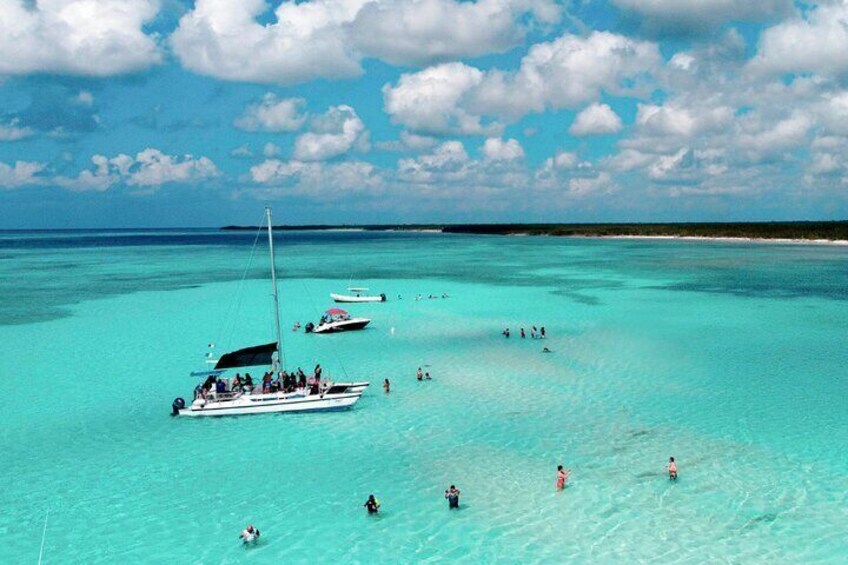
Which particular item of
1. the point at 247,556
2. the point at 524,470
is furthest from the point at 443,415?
the point at 247,556

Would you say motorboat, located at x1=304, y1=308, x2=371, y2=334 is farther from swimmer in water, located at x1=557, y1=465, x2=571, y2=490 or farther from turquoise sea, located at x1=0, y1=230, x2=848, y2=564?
swimmer in water, located at x1=557, y1=465, x2=571, y2=490

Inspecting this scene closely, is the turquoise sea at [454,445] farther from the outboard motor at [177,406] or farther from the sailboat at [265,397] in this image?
the outboard motor at [177,406]

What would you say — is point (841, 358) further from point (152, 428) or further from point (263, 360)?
point (152, 428)

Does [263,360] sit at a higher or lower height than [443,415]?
higher

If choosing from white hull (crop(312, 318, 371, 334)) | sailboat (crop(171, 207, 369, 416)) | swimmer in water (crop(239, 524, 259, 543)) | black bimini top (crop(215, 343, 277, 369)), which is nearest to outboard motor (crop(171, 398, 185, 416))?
sailboat (crop(171, 207, 369, 416))

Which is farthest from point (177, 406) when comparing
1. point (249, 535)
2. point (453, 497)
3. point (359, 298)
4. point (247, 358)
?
point (359, 298)

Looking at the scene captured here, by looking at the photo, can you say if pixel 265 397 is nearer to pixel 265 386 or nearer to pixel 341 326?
pixel 265 386
